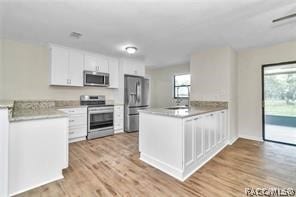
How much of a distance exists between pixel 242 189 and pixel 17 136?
2.89 metres

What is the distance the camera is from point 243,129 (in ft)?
14.0

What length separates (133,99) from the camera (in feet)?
16.9

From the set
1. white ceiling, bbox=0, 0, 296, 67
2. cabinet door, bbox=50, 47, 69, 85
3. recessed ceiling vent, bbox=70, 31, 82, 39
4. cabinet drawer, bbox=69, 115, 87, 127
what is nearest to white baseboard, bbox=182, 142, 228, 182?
white ceiling, bbox=0, 0, 296, 67

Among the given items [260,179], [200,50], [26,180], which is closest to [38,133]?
[26,180]

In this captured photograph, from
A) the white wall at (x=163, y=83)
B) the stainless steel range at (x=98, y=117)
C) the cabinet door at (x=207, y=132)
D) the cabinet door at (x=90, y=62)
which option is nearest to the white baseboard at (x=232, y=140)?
the cabinet door at (x=207, y=132)

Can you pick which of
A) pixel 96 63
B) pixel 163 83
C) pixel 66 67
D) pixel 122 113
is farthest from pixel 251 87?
pixel 66 67

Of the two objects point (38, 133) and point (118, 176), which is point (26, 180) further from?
point (118, 176)

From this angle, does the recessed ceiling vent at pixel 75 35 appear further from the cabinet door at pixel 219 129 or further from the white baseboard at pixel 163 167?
the cabinet door at pixel 219 129

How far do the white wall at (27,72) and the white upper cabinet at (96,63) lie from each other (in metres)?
0.92

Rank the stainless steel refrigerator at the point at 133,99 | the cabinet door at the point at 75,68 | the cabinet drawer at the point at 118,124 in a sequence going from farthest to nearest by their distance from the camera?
the stainless steel refrigerator at the point at 133,99 < the cabinet drawer at the point at 118,124 < the cabinet door at the point at 75,68

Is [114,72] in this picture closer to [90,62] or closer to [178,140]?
[90,62]

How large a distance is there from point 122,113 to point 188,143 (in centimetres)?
301

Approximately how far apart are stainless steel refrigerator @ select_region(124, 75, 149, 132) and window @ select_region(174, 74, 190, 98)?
1628 millimetres

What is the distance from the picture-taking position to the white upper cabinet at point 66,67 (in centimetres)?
373
